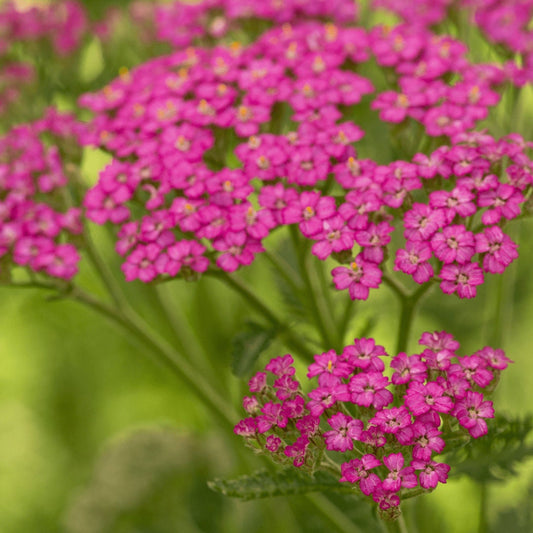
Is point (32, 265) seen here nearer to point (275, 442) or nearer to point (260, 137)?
point (260, 137)

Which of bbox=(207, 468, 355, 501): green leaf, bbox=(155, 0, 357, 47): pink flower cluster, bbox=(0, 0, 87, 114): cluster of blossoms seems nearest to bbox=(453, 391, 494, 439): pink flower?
bbox=(207, 468, 355, 501): green leaf

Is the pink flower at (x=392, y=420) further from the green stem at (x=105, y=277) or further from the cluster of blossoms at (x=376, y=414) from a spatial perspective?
the green stem at (x=105, y=277)

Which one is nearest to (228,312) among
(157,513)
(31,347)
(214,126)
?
(157,513)

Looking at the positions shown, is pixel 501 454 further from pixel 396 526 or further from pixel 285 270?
pixel 285 270

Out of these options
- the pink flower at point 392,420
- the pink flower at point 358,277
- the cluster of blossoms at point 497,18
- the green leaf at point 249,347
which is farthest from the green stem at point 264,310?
the cluster of blossoms at point 497,18

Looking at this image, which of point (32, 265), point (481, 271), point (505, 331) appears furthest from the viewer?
point (505, 331)

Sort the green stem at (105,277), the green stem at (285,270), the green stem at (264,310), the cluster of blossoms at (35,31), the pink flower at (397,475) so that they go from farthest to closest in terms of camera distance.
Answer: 1. the cluster of blossoms at (35,31)
2. the green stem at (105,277)
3. the green stem at (285,270)
4. the green stem at (264,310)
5. the pink flower at (397,475)

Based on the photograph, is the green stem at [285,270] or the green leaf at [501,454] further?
the green stem at [285,270]
